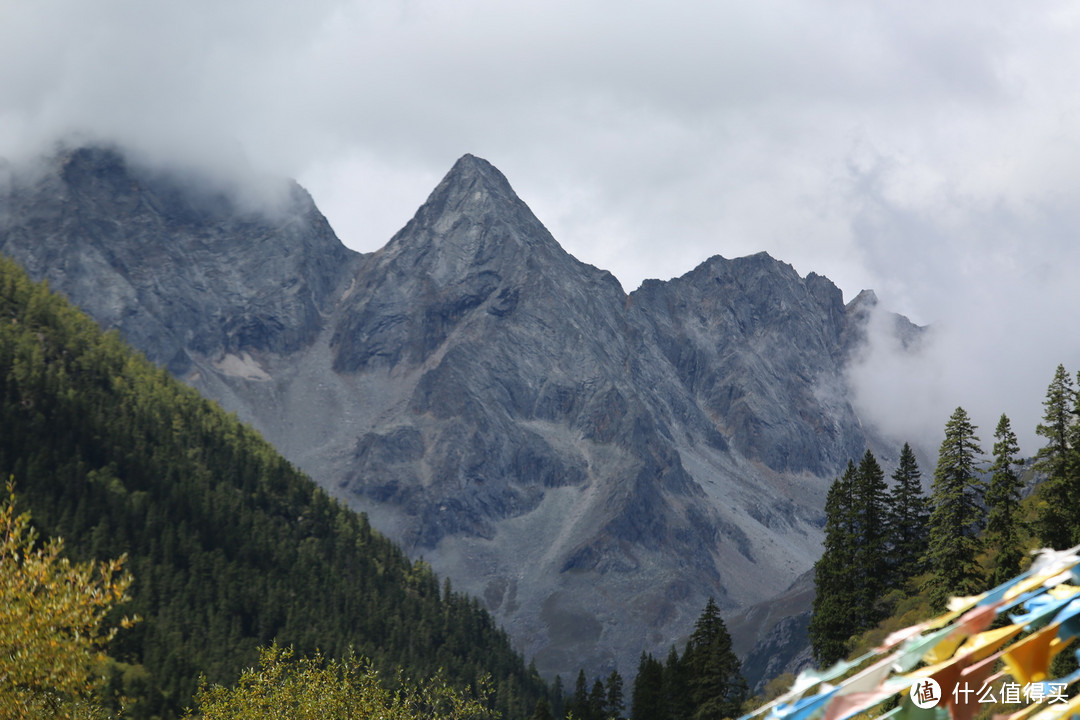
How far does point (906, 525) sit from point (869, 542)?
3274 mm

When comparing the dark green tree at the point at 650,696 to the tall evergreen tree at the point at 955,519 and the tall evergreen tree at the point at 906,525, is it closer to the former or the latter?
the tall evergreen tree at the point at 906,525

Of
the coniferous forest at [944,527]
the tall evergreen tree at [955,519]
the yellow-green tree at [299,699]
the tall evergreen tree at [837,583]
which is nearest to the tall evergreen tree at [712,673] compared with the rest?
the coniferous forest at [944,527]

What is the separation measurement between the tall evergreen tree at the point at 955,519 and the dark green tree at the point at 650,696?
56835 mm

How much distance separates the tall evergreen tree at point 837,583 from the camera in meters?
70.1

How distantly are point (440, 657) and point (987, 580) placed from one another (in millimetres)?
150527

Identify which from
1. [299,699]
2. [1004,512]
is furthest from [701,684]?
[299,699]

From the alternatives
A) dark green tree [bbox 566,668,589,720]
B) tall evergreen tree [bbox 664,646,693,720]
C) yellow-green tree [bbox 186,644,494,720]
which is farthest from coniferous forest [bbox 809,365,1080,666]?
dark green tree [bbox 566,668,589,720]

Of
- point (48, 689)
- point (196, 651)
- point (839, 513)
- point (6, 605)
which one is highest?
point (196, 651)

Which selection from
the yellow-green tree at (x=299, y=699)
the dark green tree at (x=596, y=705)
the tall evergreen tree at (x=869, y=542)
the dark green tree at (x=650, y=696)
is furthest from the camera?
the dark green tree at (x=596, y=705)

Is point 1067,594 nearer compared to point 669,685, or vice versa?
point 1067,594

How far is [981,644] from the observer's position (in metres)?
5.25

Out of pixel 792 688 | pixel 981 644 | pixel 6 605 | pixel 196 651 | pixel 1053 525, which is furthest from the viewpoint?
pixel 196 651

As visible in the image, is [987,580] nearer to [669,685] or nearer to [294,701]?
[294,701]

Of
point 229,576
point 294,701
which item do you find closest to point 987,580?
point 294,701
